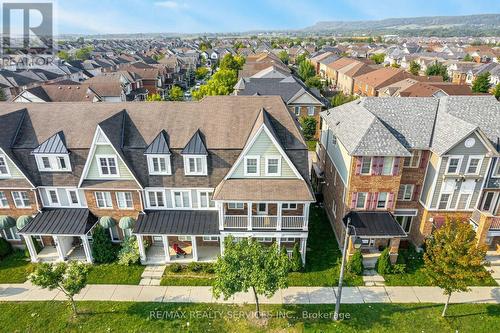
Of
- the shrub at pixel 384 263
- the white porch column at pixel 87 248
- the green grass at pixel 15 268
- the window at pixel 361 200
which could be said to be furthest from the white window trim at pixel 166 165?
the shrub at pixel 384 263

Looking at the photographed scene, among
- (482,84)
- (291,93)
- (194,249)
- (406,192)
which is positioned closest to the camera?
(194,249)

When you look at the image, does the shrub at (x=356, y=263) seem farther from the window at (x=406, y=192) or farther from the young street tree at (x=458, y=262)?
the window at (x=406, y=192)

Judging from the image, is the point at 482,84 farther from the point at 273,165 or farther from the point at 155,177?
the point at 155,177

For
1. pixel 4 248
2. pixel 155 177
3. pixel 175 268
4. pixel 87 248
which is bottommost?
pixel 4 248

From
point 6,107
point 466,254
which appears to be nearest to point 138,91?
point 6,107

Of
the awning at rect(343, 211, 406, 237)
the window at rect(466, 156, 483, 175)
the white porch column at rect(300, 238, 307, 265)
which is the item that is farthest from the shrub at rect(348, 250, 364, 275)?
the window at rect(466, 156, 483, 175)

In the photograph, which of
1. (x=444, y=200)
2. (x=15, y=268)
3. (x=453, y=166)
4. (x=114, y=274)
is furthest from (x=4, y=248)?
(x=453, y=166)

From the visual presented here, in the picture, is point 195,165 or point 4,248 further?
point 4,248
